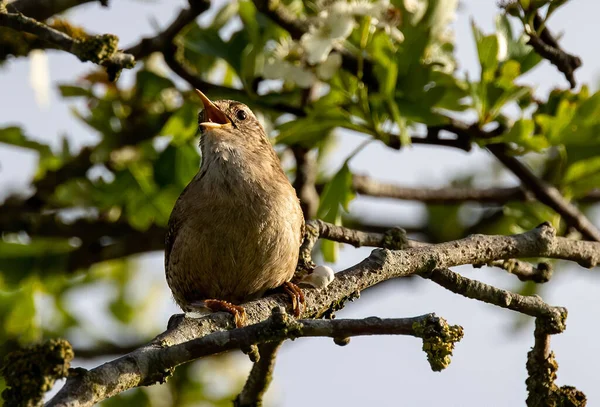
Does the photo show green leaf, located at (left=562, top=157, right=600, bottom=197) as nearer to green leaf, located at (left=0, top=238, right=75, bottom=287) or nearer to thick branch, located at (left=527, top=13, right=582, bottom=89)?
thick branch, located at (left=527, top=13, right=582, bottom=89)

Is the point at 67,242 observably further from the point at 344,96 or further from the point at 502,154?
the point at 502,154

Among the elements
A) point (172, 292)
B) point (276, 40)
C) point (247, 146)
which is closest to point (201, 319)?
point (172, 292)

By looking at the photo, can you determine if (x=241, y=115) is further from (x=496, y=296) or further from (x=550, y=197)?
(x=496, y=296)

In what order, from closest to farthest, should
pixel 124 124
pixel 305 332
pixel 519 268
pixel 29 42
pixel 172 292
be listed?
pixel 305 332, pixel 519 268, pixel 172 292, pixel 29 42, pixel 124 124

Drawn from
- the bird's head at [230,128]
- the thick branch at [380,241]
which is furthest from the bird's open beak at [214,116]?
the thick branch at [380,241]

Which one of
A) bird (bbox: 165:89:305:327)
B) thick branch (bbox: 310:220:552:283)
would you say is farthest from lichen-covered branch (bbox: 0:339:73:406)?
thick branch (bbox: 310:220:552:283)

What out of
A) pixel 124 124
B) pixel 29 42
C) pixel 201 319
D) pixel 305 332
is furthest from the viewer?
pixel 124 124

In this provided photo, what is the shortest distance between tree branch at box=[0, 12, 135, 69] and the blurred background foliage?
1.53 metres

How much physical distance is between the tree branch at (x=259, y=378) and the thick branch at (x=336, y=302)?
0.25 meters

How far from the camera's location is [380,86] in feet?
16.5

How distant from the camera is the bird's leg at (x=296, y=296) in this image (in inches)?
152

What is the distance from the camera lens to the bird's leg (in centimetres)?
386

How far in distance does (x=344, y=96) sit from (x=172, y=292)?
145cm

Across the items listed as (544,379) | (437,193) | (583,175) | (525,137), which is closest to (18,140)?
(437,193)
